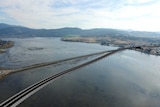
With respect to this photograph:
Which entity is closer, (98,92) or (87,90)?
(98,92)

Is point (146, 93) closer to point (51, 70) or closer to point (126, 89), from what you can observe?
point (126, 89)

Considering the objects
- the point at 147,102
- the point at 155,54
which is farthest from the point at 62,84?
the point at 155,54

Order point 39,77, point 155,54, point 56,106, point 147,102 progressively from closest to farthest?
point 56,106
point 147,102
point 39,77
point 155,54

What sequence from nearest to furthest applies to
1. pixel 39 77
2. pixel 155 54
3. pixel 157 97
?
pixel 157 97
pixel 39 77
pixel 155 54

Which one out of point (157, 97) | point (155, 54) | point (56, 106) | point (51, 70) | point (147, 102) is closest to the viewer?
point (56, 106)

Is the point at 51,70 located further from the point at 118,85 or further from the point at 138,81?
the point at 138,81

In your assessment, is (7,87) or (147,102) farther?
(7,87)

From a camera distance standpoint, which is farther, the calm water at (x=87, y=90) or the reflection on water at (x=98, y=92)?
the calm water at (x=87, y=90)

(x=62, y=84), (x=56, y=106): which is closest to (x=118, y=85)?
(x=62, y=84)

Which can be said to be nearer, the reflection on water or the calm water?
the reflection on water
